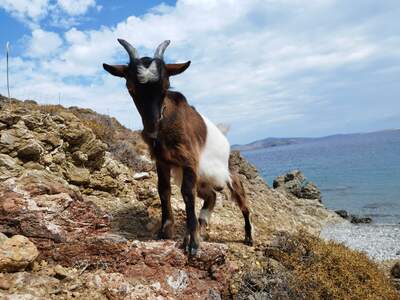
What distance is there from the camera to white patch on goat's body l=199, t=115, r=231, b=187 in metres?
6.09

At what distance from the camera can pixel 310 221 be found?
1762 cm

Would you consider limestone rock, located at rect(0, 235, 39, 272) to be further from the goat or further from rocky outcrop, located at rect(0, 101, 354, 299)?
the goat

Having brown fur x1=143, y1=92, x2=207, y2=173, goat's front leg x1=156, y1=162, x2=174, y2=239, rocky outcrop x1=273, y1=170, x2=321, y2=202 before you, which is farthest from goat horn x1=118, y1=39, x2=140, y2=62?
rocky outcrop x1=273, y1=170, x2=321, y2=202

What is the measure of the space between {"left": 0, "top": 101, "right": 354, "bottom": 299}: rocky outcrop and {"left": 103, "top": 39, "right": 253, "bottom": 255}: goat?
435mm

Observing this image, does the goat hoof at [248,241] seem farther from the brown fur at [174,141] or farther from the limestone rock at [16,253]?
the limestone rock at [16,253]

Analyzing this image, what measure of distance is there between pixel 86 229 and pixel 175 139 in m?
1.57

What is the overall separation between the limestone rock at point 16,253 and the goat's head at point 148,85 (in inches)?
69.2

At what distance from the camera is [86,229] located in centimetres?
507

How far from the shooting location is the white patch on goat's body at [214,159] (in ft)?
20.0

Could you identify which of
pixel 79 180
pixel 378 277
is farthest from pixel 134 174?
pixel 378 277

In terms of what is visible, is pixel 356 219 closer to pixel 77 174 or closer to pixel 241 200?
pixel 241 200

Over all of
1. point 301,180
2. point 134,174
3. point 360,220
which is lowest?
point 360,220

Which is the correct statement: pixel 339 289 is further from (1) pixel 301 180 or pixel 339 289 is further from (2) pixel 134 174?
(1) pixel 301 180

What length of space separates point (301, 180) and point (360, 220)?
202 inches
